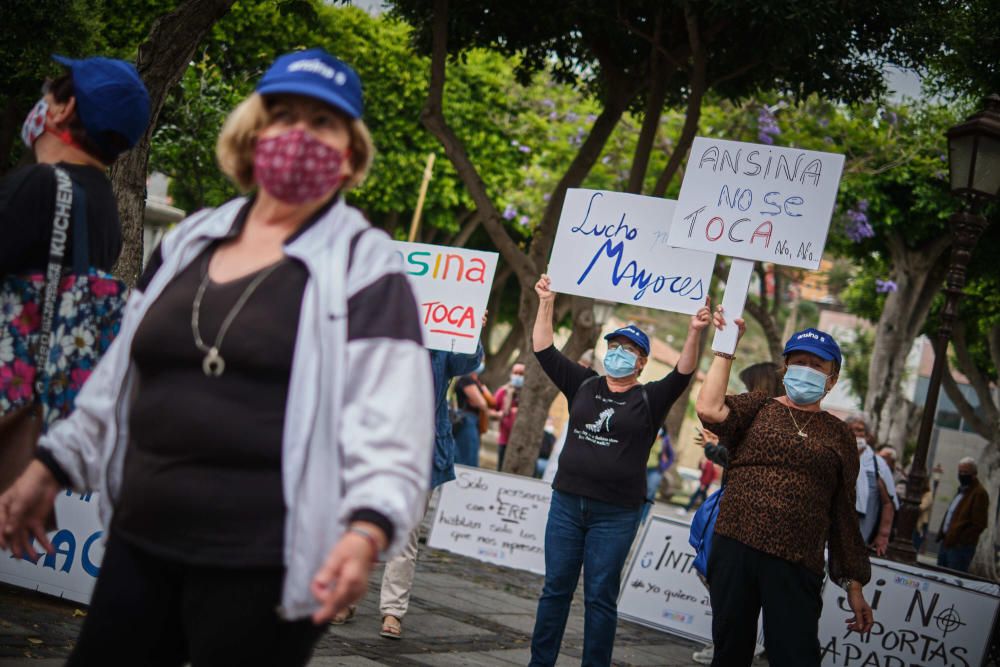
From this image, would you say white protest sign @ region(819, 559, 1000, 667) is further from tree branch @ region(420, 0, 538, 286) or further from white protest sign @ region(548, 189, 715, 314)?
tree branch @ region(420, 0, 538, 286)

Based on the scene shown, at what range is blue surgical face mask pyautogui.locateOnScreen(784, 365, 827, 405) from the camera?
5.73m

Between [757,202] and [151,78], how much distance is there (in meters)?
3.71

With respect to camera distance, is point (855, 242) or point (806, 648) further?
point (855, 242)

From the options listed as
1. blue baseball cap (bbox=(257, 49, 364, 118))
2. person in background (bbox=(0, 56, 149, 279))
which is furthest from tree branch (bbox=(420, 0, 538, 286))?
blue baseball cap (bbox=(257, 49, 364, 118))

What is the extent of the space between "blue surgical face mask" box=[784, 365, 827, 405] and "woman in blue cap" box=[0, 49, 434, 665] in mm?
3387

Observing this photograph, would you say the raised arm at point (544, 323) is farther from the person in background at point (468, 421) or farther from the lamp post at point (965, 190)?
the person in background at point (468, 421)

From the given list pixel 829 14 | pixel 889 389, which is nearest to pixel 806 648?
pixel 829 14

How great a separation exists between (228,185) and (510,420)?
11.7 meters

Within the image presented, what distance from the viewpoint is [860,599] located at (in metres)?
5.75

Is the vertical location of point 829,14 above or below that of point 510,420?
above

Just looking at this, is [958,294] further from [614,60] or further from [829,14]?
[614,60]

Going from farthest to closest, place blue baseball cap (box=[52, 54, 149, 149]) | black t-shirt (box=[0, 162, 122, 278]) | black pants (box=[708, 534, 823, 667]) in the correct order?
black pants (box=[708, 534, 823, 667]) < blue baseball cap (box=[52, 54, 149, 149]) < black t-shirt (box=[0, 162, 122, 278])

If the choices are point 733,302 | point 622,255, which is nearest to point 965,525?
point 622,255

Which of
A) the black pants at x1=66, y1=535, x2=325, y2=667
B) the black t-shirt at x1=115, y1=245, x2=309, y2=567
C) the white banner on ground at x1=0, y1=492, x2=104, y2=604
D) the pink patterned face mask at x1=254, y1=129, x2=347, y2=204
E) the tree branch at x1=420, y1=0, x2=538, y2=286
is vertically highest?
the tree branch at x1=420, y1=0, x2=538, y2=286
